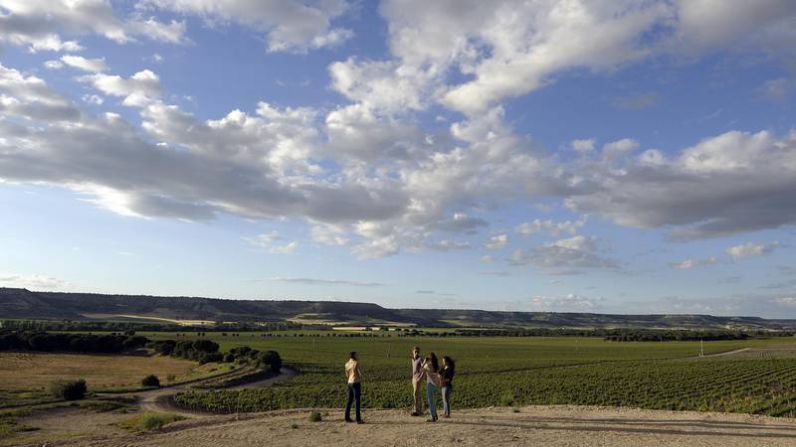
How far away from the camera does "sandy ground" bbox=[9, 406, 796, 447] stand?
16.1 metres

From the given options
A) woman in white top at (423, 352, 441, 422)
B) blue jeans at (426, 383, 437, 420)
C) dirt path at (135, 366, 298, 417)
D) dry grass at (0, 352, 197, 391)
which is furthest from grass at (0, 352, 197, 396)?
blue jeans at (426, 383, 437, 420)

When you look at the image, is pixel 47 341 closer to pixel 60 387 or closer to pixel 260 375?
pixel 260 375

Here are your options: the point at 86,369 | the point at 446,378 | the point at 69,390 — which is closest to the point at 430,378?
the point at 446,378

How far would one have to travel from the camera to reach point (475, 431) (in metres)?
16.9

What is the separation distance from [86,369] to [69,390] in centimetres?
3062

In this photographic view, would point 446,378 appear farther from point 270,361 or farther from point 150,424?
point 270,361

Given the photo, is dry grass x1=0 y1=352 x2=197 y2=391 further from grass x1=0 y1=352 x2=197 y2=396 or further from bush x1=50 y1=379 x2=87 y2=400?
bush x1=50 y1=379 x2=87 y2=400

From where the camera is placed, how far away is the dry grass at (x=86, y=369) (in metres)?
47.3

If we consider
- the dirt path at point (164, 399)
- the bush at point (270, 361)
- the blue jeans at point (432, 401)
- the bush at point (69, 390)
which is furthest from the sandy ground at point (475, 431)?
the bush at point (270, 361)

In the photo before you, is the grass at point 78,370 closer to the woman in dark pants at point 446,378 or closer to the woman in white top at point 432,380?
the woman in white top at point 432,380

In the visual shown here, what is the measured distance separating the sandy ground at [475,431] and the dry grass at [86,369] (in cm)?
2805

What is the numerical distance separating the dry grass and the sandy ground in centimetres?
2805

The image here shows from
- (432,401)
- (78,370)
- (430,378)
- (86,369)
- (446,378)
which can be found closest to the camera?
(432,401)

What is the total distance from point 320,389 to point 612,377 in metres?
26.3
